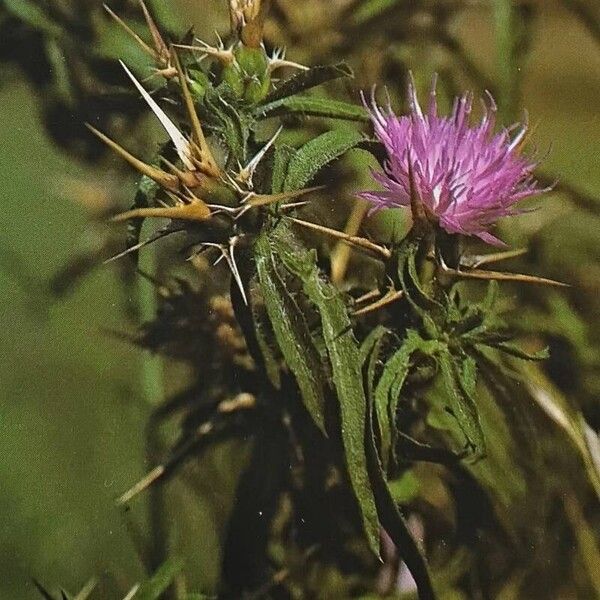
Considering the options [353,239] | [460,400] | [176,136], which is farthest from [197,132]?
[460,400]

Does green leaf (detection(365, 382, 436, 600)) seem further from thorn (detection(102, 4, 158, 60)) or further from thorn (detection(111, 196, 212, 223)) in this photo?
thorn (detection(102, 4, 158, 60))

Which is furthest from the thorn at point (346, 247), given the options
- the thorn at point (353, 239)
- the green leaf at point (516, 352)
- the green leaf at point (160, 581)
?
the green leaf at point (160, 581)

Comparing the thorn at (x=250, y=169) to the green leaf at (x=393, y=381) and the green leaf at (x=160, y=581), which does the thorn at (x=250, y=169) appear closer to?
the green leaf at (x=393, y=381)

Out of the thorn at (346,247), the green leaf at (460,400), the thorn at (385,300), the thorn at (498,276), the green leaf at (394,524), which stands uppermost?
the thorn at (346,247)

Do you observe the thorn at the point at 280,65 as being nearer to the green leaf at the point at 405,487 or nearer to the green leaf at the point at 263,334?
the green leaf at the point at 263,334

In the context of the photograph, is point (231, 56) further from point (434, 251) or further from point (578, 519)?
point (578, 519)

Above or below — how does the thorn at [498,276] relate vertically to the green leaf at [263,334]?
below

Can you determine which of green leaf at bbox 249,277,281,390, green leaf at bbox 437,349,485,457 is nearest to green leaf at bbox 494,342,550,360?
green leaf at bbox 437,349,485,457

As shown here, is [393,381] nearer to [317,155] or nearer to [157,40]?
[317,155]
